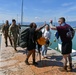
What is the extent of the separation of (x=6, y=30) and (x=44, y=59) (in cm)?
489

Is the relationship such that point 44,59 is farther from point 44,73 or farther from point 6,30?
point 6,30

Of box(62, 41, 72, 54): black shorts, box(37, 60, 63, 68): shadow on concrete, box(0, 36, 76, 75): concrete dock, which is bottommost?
box(0, 36, 76, 75): concrete dock

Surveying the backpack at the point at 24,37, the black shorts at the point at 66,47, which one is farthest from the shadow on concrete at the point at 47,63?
the black shorts at the point at 66,47

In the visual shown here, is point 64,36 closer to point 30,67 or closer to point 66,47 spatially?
point 66,47

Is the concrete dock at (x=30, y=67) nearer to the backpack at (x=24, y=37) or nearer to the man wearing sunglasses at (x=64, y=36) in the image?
the man wearing sunglasses at (x=64, y=36)

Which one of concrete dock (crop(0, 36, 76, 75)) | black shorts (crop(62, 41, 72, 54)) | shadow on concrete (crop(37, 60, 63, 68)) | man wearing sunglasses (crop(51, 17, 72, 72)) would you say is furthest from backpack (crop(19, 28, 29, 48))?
black shorts (crop(62, 41, 72, 54))

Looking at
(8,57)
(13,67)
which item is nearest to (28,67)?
(13,67)

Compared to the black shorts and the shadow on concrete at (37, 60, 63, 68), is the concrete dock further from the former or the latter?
the black shorts

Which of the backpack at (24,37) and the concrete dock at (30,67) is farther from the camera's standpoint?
the backpack at (24,37)

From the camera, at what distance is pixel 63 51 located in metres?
6.25

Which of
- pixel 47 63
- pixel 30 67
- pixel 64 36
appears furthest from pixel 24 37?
pixel 64 36

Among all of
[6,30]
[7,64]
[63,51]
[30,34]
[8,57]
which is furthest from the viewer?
[6,30]

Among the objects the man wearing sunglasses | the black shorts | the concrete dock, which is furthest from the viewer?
the concrete dock

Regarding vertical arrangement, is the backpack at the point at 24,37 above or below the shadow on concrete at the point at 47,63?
above
